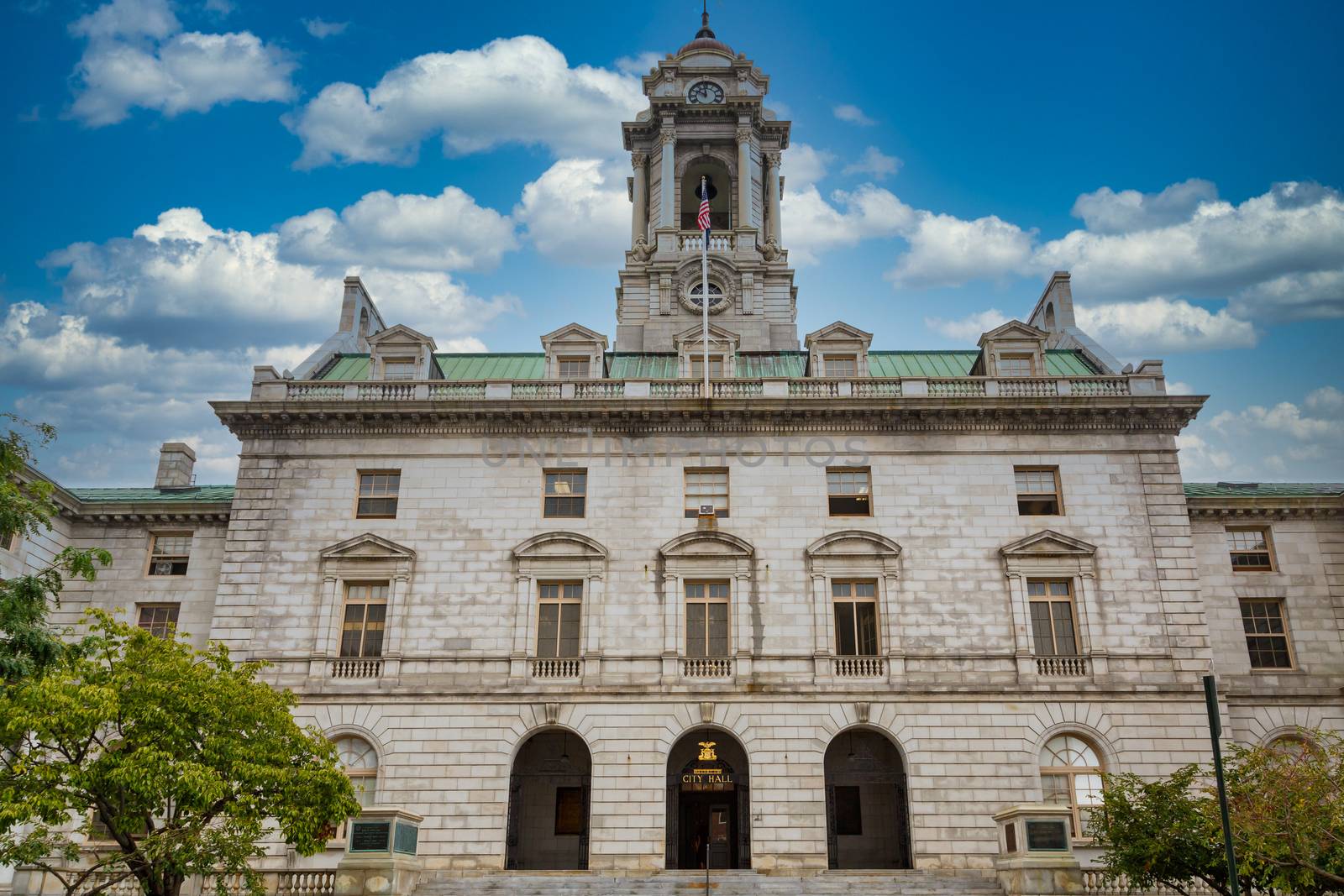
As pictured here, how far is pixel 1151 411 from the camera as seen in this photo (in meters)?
34.1

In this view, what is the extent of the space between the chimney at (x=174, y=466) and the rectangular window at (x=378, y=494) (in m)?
10.5

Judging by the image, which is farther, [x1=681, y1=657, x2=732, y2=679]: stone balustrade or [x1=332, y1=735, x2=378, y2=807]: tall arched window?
[x1=681, y1=657, x2=732, y2=679]: stone balustrade

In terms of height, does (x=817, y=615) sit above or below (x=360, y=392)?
below

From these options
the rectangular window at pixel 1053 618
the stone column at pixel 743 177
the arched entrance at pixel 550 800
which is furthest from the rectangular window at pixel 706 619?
the stone column at pixel 743 177

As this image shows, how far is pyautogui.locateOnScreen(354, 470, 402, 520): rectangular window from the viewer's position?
34.2m

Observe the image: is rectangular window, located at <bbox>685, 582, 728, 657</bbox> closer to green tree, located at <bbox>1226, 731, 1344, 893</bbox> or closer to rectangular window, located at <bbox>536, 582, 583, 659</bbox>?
rectangular window, located at <bbox>536, 582, 583, 659</bbox>

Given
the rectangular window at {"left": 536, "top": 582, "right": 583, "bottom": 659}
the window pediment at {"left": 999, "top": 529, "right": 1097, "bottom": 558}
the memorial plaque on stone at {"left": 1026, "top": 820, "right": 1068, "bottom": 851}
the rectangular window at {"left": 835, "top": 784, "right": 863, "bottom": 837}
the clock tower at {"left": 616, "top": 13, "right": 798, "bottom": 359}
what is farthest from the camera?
the clock tower at {"left": 616, "top": 13, "right": 798, "bottom": 359}

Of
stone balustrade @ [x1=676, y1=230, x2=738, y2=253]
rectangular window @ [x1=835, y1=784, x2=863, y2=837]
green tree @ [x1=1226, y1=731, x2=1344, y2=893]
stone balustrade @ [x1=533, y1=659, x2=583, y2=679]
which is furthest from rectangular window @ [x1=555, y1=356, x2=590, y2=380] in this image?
green tree @ [x1=1226, y1=731, x2=1344, y2=893]

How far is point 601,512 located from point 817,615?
745 cm

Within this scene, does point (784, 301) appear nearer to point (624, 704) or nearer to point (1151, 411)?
point (1151, 411)

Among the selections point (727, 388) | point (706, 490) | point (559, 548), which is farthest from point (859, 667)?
point (727, 388)

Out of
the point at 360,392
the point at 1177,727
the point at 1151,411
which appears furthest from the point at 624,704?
the point at 1151,411

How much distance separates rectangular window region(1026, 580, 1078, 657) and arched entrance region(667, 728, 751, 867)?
387 inches

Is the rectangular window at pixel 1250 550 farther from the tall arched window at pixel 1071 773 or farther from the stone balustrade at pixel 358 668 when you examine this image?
Answer: the stone balustrade at pixel 358 668
